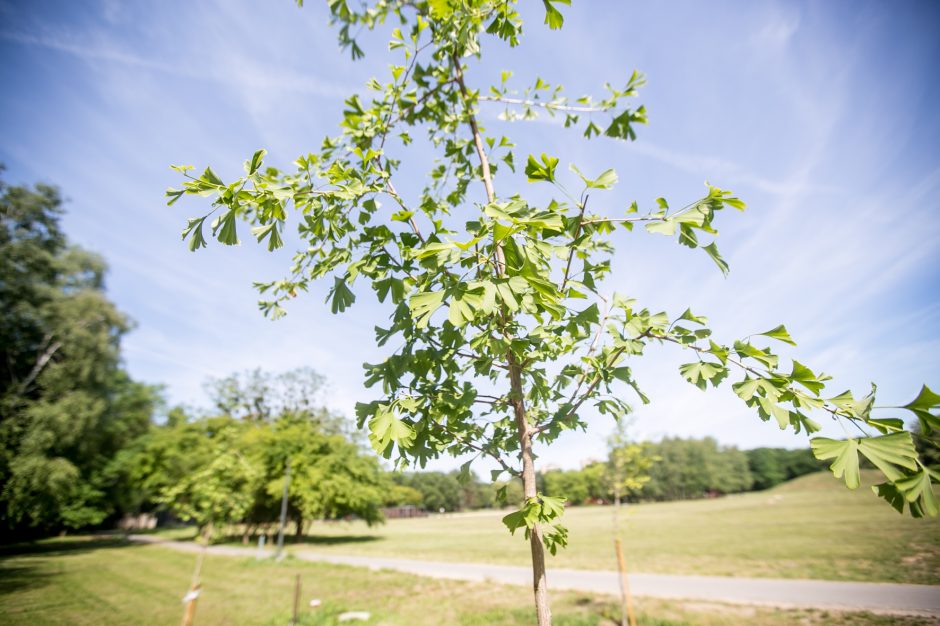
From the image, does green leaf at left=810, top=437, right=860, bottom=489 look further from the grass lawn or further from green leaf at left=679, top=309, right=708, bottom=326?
the grass lawn

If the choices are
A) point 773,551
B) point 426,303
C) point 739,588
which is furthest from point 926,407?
point 773,551

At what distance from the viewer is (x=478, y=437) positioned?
8.02 feet

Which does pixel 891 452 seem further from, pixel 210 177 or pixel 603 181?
pixel 210 177

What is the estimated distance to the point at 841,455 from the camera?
127 centimetres

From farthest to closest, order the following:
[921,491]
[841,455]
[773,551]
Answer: [773,551]
[841,455]
[921,491]

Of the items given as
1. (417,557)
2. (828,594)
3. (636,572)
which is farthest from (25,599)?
(828,594)

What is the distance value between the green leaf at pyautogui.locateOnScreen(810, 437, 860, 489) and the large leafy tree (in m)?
26.7

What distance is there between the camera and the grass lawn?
7.89 meters

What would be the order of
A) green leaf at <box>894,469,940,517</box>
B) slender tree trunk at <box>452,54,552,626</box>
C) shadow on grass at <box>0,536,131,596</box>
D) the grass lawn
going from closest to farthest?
green leaf at <box>894,469,940,517</box>
slender tree trunk at <box>452,54,552,626</box>
the grass lawn
shadow on grass at <box>0,536,131,596</box>

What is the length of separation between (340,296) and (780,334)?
2016 mm

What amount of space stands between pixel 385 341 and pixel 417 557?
21.1 m

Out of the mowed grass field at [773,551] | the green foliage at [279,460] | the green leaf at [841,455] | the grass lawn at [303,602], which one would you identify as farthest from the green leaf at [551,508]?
the green foliage at [279,460]

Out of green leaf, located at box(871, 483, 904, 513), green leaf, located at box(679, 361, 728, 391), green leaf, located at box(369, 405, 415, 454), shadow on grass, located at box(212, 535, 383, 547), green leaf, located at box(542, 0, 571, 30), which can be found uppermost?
green leaf, located at box(542, 0, 571, 30)

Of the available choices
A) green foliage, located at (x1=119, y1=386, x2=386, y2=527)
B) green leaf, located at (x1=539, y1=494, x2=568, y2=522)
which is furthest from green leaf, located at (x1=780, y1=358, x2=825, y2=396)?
green foliage, located at (x1=119, y1=386, x2=386, y2=527)
